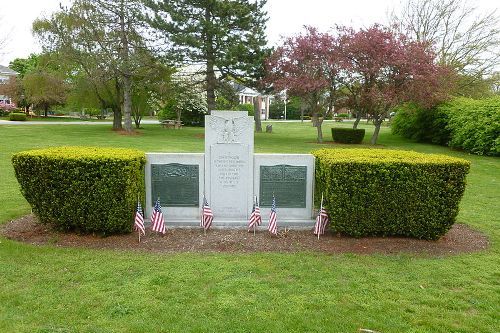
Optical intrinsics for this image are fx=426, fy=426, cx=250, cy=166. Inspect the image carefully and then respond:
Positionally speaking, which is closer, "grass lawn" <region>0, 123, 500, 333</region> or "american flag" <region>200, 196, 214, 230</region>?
"grass lawn" <region>0, 123, 500, 333</region>

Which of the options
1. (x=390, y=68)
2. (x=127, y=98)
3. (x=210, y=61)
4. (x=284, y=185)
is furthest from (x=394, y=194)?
(x=127, y=98)

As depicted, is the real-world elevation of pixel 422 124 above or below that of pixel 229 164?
above

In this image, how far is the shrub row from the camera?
19.5m

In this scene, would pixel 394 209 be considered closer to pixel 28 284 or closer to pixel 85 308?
pixel 85 308

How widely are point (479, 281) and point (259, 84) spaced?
21487mm

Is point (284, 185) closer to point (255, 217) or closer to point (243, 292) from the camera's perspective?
point (255, 217)

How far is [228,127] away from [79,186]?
2.46 meters

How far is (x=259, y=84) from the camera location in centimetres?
2545

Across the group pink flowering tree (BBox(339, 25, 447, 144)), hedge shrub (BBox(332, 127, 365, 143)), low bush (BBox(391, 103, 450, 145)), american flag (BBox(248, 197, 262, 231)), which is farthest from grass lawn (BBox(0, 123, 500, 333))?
low bush (BBox(391, 103, 450, 145))

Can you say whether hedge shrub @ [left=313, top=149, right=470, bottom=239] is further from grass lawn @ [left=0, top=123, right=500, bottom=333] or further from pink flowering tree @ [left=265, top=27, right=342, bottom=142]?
pink flowering tree @ [left=265, top=27, right=342, bottom=142]

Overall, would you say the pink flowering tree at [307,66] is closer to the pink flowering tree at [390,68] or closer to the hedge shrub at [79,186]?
the pink flowering tree at [390,68]

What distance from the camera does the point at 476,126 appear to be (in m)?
20.2

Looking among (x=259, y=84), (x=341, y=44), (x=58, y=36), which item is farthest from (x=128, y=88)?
(x=341, y=44)

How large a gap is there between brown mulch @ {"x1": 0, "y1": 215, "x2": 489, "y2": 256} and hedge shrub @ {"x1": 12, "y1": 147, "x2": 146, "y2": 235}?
0.89 ft
